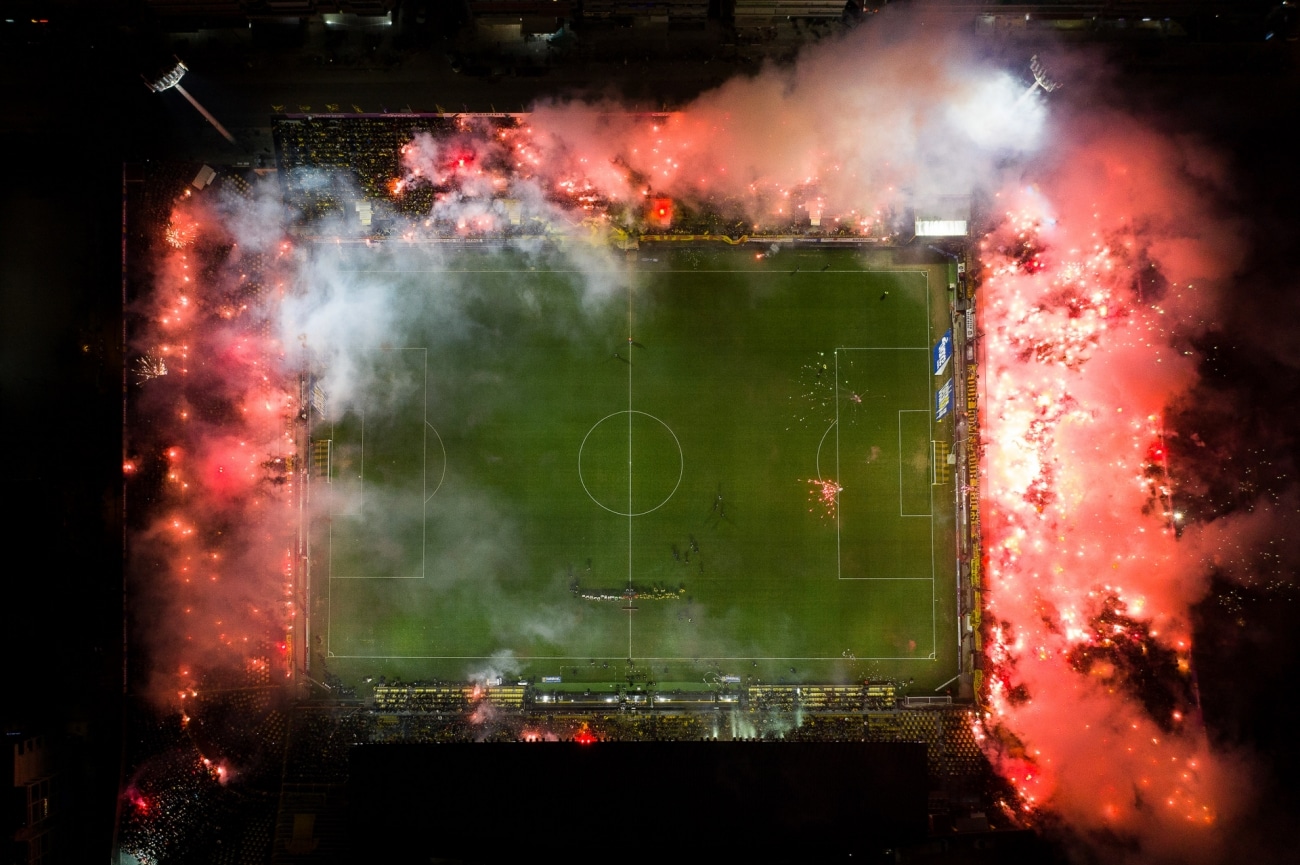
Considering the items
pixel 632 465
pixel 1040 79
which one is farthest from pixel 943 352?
pixel 632 465

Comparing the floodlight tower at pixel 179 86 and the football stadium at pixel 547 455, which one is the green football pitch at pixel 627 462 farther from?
the floodlight tower at pixel 179 86

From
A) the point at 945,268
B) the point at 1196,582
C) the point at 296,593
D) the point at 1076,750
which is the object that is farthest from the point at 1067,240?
the point at 296,593

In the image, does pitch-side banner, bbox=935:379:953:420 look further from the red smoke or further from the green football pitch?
the red smoke

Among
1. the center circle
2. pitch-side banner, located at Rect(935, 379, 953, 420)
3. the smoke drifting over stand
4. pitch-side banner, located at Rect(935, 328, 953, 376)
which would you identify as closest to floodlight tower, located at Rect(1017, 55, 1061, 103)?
the smoke drifting over stand

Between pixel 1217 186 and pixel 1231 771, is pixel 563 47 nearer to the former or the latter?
pixel 1217 186

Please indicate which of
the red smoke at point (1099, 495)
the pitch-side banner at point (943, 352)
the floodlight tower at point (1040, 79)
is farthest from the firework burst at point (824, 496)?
the floodlight tower at point (1040, 79)

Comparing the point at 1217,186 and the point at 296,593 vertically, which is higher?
the point at 1217,186

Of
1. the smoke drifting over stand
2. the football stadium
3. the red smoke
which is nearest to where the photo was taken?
the red smoke
